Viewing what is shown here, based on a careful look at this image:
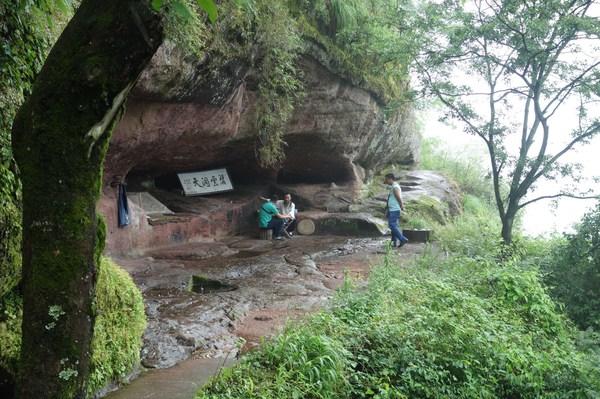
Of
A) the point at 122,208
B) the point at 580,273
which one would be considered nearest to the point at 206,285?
the point at 122,208

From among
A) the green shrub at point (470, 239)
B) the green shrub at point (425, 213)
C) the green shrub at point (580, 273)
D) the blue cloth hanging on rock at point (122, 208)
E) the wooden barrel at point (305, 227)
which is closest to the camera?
the green shrub at point (580, 273)

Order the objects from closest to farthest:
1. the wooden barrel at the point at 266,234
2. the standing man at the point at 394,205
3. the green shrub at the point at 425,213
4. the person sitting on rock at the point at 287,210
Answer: the standing man at the point at 394,205 < the wooden barrel at the point at 266,234 < the person sitting on rock at the point at 287,210 < the green shrub at the point at 425,213

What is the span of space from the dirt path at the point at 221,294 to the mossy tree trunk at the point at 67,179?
1.87 meters

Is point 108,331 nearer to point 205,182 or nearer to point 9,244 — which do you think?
point 9,244

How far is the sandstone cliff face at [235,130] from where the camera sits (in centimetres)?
925

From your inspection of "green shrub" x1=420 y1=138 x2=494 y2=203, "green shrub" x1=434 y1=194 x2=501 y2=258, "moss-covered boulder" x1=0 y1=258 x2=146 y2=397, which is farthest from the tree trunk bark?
"green shrub" x1=420 y1=138 x2=494 y2=203

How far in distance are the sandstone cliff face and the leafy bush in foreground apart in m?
5.55

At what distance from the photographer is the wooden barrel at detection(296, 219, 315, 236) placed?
46.0ft

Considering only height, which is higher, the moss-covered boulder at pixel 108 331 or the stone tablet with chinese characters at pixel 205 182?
the stone tablet with chinese characters at pixel 205 182

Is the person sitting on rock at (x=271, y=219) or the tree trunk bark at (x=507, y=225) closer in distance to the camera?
the tree trunk bark at (x=507, y=225)

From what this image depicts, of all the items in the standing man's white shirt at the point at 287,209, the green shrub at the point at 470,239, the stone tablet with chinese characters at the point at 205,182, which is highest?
the stone tablet with chinese characters at the point at 205,182

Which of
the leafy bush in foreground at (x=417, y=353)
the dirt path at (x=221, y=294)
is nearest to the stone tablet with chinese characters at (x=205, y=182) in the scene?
the dirt path at (x=221, y=294)

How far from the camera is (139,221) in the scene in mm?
10508

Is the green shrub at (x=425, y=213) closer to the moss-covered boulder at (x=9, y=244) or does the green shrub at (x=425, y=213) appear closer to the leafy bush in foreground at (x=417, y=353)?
the leafy bush in foreground at (x=417, y=353)
